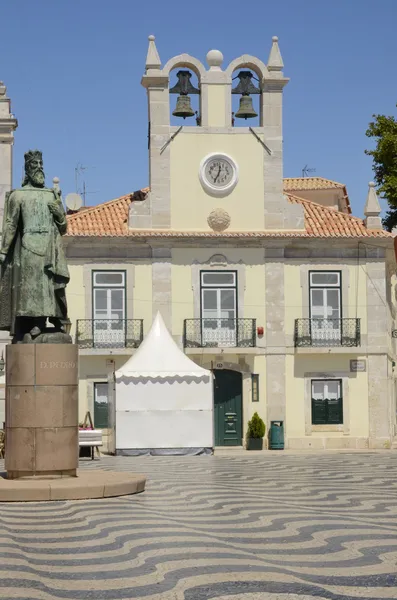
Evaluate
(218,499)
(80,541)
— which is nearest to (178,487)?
(218,499)

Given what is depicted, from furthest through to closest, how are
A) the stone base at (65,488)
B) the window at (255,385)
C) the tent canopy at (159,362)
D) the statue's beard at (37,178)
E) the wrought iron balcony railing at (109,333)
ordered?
the window at (255,385), the wrought iron balcony railing at (109,333), the tent canopy at (159,362), the statue's beard at (37,178), the stone base at (65,488)

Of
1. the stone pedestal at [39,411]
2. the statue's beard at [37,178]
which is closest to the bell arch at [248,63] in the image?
the statue's beard at [37,178]

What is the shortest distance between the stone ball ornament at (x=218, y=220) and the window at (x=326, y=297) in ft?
9.02

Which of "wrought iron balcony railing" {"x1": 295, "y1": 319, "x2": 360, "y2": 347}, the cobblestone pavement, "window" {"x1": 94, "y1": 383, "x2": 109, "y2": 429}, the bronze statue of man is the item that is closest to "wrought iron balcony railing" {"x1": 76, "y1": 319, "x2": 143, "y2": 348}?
"window" {"x1": 94, "y1": 383, "x2": 109, "y2": 429}

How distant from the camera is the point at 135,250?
103 feet

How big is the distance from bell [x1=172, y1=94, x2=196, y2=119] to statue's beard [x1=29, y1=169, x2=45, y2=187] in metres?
18.0

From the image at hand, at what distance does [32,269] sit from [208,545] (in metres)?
5.75

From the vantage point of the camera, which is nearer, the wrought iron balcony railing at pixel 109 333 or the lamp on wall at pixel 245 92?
the wrought iron balcony railing at pixel 109 333

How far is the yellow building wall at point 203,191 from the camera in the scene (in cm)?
3181

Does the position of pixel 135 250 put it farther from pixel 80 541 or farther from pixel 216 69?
pixel 80 541

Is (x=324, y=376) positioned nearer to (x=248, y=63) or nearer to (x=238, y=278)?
(x=238, y=278)

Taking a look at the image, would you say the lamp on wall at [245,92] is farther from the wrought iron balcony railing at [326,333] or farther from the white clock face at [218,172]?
the wrought iron balcony railing at [326,333]

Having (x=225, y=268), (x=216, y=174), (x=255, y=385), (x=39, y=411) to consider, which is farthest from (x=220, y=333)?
(x=39, y=411)

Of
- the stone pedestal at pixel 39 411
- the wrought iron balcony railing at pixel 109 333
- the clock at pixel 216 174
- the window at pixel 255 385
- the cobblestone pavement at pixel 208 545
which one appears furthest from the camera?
the clock at pixel 216 174
